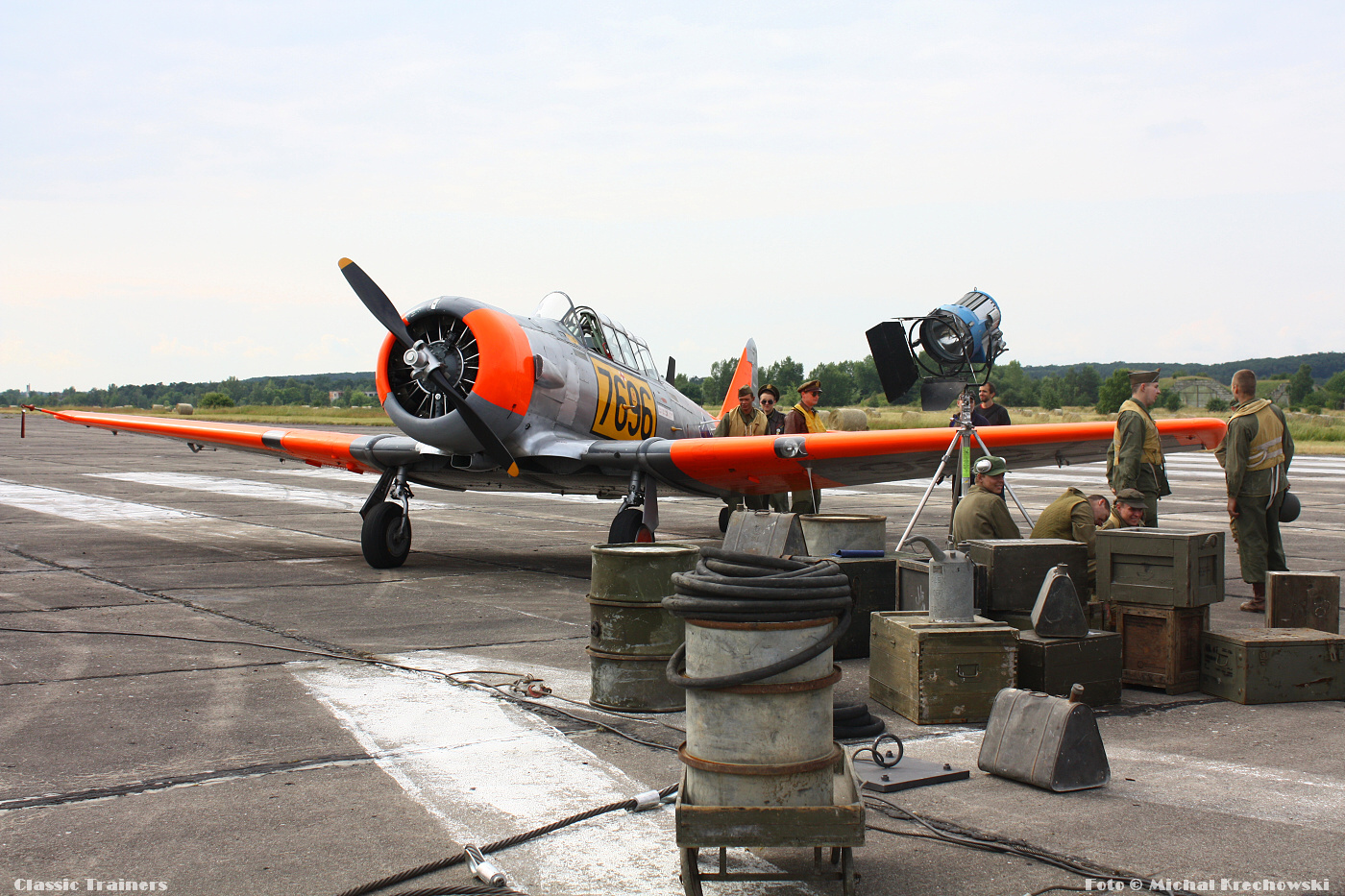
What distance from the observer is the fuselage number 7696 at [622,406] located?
11.0 metres

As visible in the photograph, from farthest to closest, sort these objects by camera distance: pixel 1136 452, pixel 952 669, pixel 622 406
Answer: pixel 622 406 → pixel 1136 452 → pixel 952 669

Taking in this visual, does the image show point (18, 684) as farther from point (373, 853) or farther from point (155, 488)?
point (155, 488)

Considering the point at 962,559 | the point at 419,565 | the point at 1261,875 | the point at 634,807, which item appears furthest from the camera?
the point at 419,565

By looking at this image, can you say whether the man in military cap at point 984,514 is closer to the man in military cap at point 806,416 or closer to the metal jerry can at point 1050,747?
the metal jerry can at point 1050,747

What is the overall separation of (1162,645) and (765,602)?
3416 mm

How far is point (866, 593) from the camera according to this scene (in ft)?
21.0

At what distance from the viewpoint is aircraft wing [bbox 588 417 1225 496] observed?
917 cm

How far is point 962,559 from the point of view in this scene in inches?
202

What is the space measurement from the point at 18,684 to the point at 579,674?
3.00 meters

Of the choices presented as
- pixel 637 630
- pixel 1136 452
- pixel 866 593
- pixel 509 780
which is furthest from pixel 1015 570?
pixel 509 780

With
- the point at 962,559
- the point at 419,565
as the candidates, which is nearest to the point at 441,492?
the point at 419,565

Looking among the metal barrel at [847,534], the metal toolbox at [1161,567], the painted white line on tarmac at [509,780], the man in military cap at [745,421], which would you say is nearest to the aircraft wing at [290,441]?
the man in military cap at [745,421]

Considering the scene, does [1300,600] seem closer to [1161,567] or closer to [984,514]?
[1161,567]

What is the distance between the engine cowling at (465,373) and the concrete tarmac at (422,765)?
159 cm
